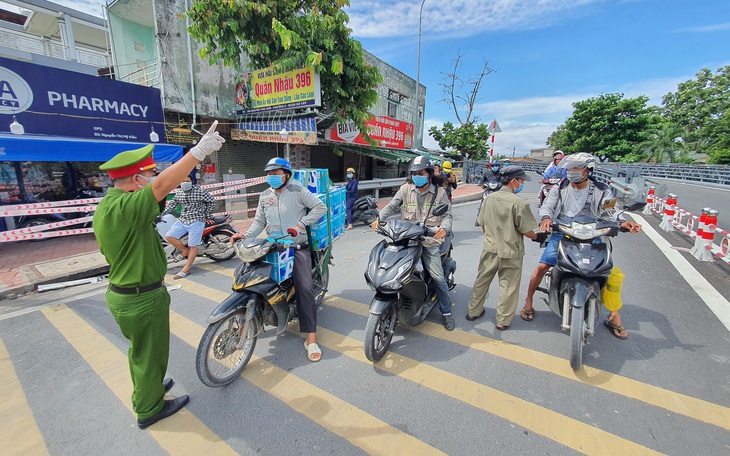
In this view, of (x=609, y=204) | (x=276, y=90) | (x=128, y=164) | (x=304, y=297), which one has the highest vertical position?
(x=276, y=90)

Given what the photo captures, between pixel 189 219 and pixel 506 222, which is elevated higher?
pixel 506 222

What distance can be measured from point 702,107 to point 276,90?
47.8 m

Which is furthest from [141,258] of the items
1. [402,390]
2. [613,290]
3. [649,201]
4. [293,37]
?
[649,201]

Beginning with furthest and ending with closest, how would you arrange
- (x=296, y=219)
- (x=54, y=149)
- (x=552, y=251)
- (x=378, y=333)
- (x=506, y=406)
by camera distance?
(x=54, y=149) → (x=552, y=251) → (x=296, y=219) → (x=378, y=333) → (x=506, y=406)

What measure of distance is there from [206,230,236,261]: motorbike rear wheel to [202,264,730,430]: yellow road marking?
12.5ft

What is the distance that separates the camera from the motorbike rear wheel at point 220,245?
5.56m

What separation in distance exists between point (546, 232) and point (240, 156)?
33.8ft

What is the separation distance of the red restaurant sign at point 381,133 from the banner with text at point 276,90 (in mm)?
1895

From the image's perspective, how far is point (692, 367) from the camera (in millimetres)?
2680

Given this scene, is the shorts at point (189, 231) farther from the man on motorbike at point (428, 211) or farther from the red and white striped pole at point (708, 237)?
the red and white striped pole at point (708, 237)

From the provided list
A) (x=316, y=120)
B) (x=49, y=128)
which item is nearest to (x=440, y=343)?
(x=316, y=120)

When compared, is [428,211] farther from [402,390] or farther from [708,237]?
[708,237]

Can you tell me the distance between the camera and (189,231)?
5.02 meters

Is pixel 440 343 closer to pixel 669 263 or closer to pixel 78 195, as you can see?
pixel 669 263
